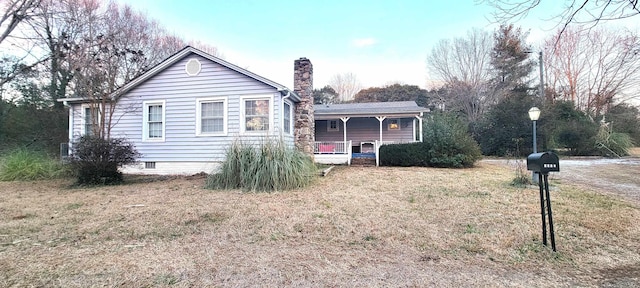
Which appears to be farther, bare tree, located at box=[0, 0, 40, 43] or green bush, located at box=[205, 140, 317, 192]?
green bush, located at box=[205, 140, 317, 192]

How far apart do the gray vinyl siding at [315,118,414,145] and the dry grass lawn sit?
10.2 metres

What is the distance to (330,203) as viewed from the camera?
5285mm

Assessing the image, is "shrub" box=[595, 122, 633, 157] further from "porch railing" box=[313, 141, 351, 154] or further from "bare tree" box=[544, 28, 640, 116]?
"porch railing" box=[313, 141, 351, 154]

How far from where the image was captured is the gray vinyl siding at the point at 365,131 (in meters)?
16.2

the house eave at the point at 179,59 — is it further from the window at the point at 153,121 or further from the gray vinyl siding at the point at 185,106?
the window at the point at 153,121

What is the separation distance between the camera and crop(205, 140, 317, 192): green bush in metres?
6.55

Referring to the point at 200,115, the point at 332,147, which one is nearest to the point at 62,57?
the point at 200,115

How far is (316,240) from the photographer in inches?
135

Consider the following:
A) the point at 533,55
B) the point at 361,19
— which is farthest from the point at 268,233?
the point at 533,55

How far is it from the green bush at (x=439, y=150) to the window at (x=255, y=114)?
533cm

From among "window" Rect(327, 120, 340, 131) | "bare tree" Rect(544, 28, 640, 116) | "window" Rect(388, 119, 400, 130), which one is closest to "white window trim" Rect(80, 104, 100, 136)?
"window" Rect(327, 120, 340, 131)

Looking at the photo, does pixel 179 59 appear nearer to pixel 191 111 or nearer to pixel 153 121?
pixel 191 111

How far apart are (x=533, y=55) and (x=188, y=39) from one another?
89.4 feet

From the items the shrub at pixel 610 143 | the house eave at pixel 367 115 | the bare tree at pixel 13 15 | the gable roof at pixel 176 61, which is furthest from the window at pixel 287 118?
the shrub at pixel 610 143
